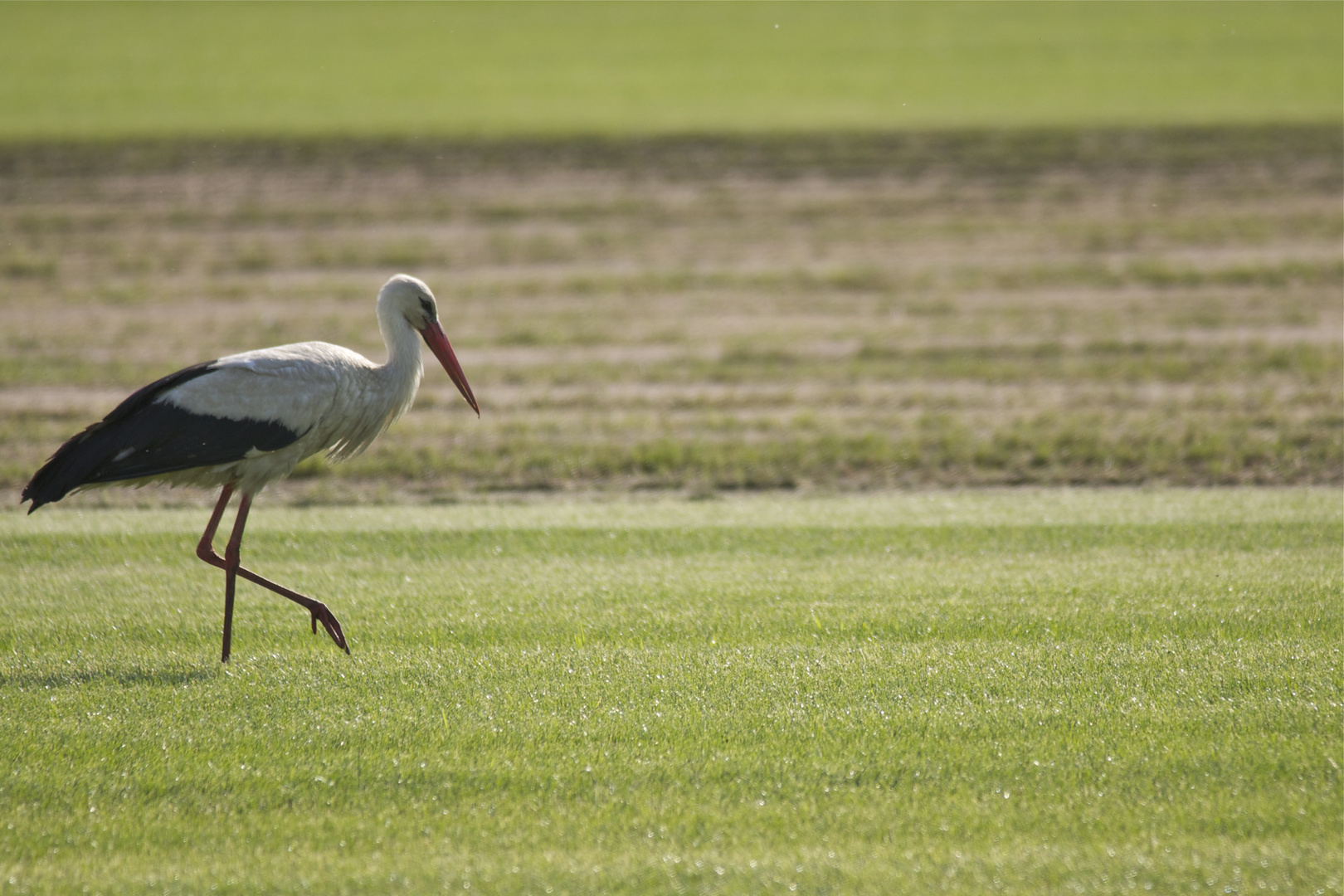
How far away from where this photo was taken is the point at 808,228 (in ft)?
70.7

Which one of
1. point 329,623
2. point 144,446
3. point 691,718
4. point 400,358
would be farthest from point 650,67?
point 691,718

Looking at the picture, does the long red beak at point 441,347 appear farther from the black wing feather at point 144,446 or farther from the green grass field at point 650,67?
the green grass field at point 650,67

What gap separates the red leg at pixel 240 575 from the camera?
633cm

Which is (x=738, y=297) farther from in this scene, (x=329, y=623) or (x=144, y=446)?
(x=329, y=623)

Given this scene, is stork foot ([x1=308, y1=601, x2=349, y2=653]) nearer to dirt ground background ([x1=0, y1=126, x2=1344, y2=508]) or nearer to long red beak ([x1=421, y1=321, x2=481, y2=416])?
long red beak ([x1=421, y1=321, x2=481, y2=416])

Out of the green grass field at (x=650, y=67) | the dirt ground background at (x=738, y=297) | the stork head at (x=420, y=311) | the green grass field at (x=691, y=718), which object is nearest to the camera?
the green grass field at (x=691, y=718)

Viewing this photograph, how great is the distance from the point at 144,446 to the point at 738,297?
12722mm

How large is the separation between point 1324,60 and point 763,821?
32293 millimetres

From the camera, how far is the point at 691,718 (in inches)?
210

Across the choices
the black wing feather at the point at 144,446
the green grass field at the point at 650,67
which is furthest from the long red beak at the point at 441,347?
the green grass field at the point at 650,67

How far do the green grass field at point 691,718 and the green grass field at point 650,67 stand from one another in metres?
18.9

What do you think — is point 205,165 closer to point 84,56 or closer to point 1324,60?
point 84,56

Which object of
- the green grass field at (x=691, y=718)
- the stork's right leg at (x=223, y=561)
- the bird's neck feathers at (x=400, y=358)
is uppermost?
the bird's neck feathers at (x=400, y=358)

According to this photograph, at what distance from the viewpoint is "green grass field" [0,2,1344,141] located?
86.9 feet
